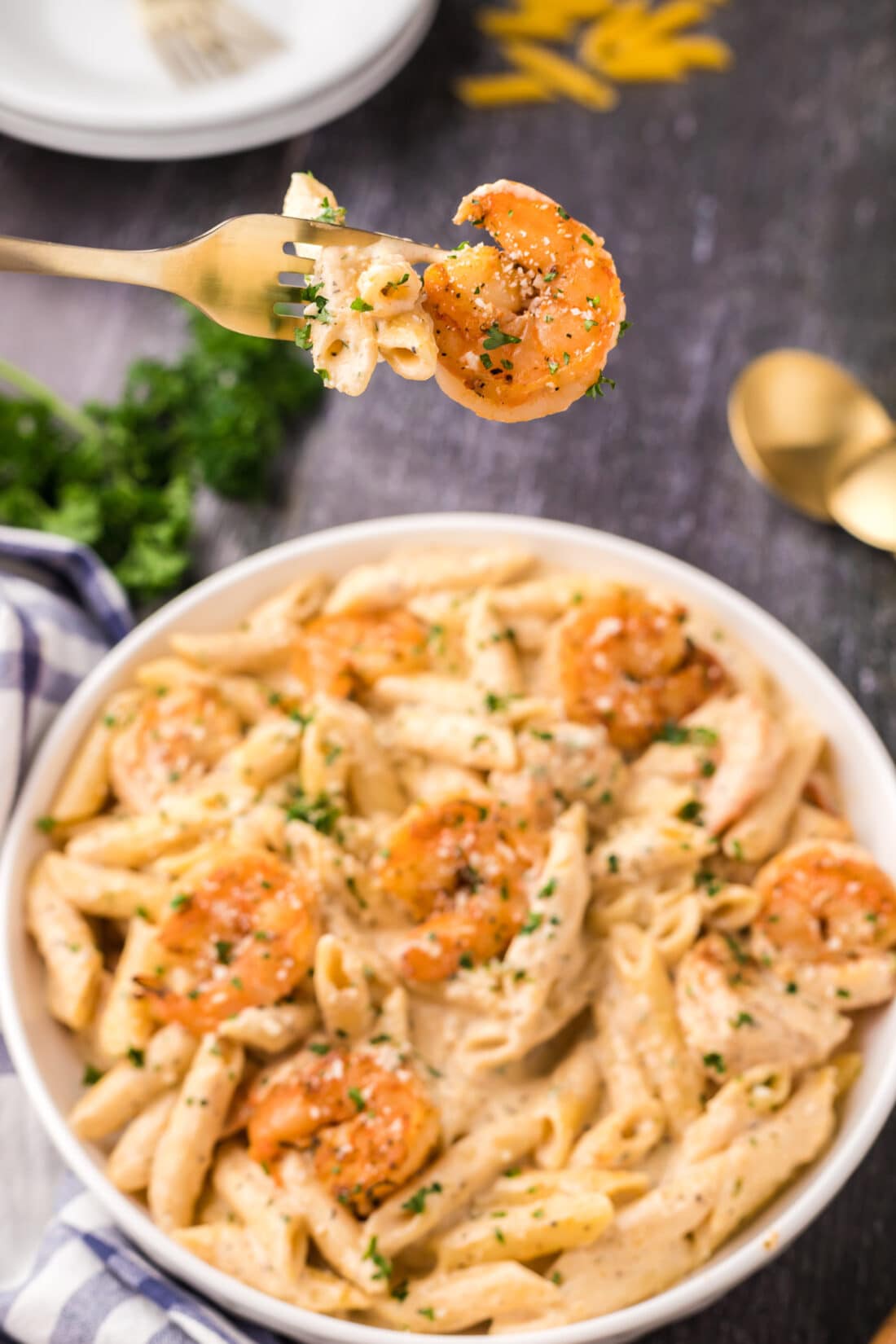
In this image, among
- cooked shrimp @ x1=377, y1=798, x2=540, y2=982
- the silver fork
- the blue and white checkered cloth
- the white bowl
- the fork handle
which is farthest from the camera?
the silver fork

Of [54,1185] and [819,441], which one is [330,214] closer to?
[819,441]

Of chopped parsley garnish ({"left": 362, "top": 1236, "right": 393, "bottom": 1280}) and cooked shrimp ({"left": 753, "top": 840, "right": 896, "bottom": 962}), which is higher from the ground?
cooked shrimp ({"left": 753, "top": 840, "right": 896, "bottom": 962})

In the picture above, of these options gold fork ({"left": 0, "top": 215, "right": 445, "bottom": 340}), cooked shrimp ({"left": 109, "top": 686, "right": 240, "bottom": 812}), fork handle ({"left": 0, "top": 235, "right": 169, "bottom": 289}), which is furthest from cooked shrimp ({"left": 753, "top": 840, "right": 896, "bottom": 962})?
fork handle ({"left": 0, "top": 235, "right": 169, "bottom": 289})

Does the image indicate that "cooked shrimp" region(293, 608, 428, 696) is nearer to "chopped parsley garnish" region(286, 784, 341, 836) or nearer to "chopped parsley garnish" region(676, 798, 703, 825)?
"chopped parsley garnish" region(286, 784, 341, 836)

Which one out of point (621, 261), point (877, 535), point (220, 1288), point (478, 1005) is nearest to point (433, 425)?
point (621, 261)

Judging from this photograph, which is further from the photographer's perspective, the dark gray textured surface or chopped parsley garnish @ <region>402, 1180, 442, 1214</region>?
the dark gray textured surface

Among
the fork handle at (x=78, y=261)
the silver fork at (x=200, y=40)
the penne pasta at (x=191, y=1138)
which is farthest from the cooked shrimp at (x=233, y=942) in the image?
the silver fork at (x=200, y=40)
